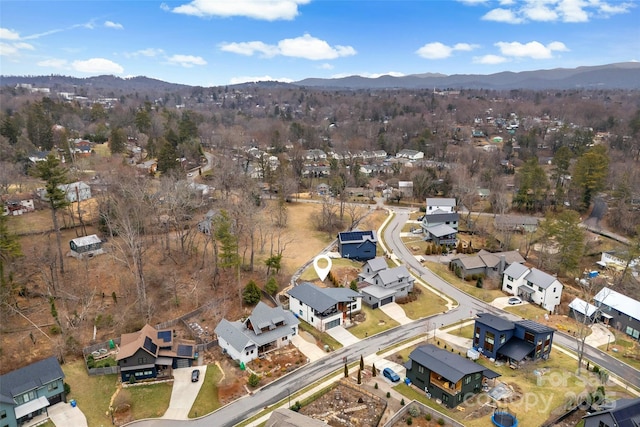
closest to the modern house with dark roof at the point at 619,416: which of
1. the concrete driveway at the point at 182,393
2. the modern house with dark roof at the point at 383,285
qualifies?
the modern house with dark roof at the point at 383,285

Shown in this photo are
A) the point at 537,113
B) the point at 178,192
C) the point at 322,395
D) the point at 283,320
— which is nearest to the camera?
the point at 322,395

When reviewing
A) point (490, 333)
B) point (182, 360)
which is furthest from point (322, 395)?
point (490, 333)

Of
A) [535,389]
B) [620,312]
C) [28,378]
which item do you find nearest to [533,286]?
[620,312]

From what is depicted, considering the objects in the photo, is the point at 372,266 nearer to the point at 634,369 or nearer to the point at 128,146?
the point at 634,369

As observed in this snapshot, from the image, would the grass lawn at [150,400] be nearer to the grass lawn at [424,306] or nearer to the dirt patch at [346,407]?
the dirt patch at [346,407]

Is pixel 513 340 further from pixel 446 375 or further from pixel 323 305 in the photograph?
pixel 323 305

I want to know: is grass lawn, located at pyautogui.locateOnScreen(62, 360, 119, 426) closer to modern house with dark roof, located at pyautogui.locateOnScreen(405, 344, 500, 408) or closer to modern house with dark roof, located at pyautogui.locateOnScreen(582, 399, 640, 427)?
modern house with dark roof, located at pyautogui.locateOnScreen(405, 344, 500, 408)

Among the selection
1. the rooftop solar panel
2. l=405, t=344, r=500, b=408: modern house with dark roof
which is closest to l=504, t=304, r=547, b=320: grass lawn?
l=405, t=344, r=500, b=408: modern house with dark roof
